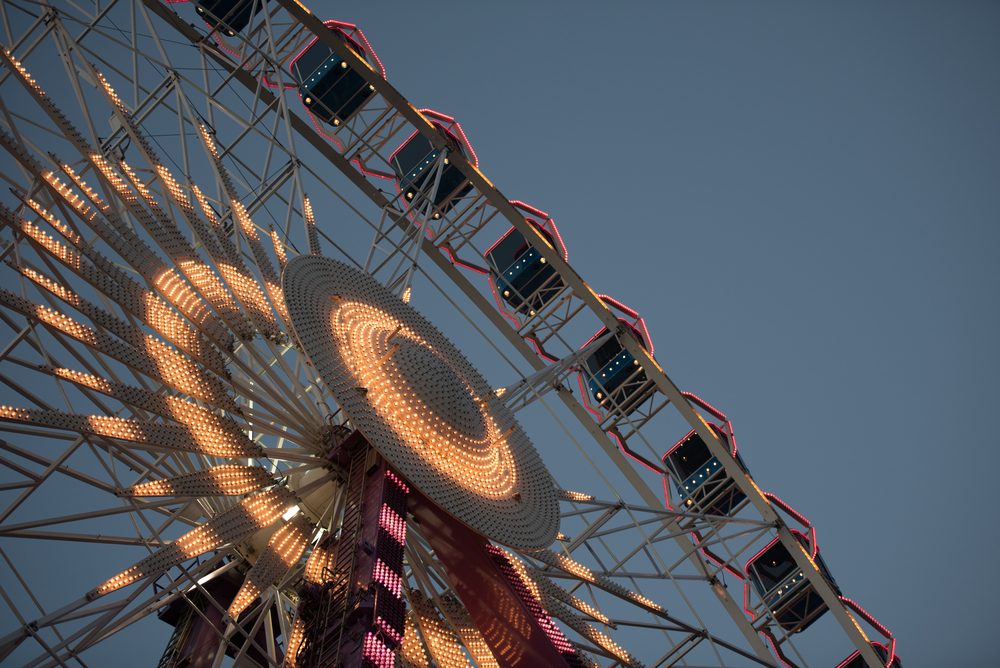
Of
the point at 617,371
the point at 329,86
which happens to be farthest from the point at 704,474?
the point at 329,86

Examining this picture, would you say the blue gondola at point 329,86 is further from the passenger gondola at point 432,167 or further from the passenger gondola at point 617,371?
the passenger gondola at point 617,371

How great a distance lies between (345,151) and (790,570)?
1640cm

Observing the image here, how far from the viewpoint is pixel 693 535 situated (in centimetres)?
2705

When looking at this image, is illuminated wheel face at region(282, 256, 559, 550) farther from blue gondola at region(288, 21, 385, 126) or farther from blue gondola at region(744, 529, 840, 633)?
blue gondola at region(744, 529, 840, 633)

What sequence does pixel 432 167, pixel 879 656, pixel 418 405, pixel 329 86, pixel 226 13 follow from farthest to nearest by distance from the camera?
1. pixel 879 656
2. pixel 329 86
3. pixel 432 167
4. pixel 226 13
5. pixel 418 405

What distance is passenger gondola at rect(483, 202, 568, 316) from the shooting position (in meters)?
26.5

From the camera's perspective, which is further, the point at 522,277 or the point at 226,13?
the point at 522,277

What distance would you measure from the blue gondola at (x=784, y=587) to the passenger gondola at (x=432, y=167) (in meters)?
12.8

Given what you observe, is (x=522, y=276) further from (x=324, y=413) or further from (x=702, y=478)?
(x=324, y=413)

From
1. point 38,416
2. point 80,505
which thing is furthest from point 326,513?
point 80,505

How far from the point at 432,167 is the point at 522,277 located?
164 inches

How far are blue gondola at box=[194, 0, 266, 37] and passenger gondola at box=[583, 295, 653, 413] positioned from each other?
11.4 metres

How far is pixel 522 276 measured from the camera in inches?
1045

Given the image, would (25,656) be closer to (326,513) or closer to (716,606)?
(326,513)
